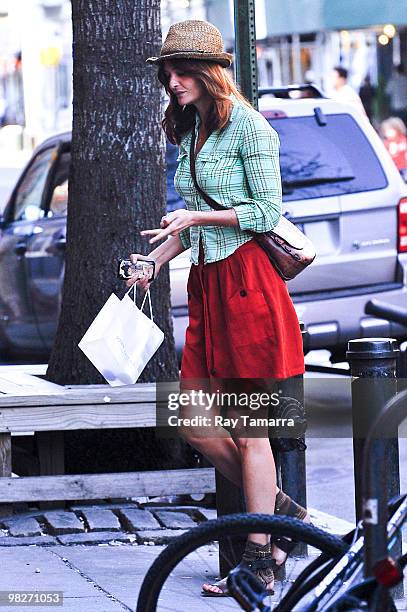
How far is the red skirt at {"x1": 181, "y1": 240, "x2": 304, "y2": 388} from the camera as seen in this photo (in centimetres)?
517

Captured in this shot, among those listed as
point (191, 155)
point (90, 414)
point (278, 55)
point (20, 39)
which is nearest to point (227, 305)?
point (191, 155)

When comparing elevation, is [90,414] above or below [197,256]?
below

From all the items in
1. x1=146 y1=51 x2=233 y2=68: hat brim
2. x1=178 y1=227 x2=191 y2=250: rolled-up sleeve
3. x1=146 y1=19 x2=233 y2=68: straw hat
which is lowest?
x1=178 y1=227 x2=191 y2=250: rolled-up sleeve

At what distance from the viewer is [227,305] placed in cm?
519

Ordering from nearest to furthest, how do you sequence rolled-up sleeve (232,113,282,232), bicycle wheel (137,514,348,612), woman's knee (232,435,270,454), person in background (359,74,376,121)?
bicycle wheel (137,514,348,612) → rolled-up sleeve (232,113,282,232) → woman's knee (232,435,270,454) → person in background (359,74,376,121)

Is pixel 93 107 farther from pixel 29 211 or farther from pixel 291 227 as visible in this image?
pixel 29 211

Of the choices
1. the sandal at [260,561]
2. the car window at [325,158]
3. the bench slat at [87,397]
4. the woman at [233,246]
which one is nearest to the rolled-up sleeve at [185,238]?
the woman at [233,246]

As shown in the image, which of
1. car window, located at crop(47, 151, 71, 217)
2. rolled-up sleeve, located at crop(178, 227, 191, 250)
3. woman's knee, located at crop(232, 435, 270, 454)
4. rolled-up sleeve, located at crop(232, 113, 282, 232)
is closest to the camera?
rolled-up sleeve, located at crop(232, 113, 282, 232)

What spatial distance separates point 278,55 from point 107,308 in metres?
26.2

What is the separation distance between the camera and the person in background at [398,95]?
97.1ft

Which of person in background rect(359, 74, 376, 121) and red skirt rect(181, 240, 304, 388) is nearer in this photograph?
red skirt rect(181, 240, 304, 388)

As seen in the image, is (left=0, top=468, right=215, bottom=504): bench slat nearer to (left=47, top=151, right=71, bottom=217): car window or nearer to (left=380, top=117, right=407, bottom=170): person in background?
(left=47, top=151, right=71, bottom=217): car window

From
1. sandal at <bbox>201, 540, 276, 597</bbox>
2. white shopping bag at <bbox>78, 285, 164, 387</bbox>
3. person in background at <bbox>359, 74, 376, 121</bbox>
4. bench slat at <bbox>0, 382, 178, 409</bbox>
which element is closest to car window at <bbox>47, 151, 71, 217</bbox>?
bench slat at <bbox>0, 382, 178, 409</bbox>

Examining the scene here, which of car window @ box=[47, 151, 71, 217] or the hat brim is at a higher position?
the hat brim
